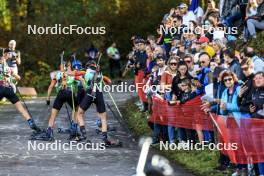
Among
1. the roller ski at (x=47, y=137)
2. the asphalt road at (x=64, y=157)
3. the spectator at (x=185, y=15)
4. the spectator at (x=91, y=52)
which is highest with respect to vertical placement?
the spectator at (x=185, y=15)

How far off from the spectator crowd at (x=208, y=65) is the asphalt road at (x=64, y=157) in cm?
119

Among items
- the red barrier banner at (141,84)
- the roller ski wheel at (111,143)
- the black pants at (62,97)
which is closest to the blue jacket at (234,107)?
the roller ski wheel at (111,143)

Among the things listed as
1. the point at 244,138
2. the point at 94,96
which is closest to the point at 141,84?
the point at 94,96

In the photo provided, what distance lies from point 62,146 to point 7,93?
2.22m

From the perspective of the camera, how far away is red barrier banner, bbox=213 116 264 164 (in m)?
12.2

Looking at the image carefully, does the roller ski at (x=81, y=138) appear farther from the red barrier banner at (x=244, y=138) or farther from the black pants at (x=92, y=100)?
the red barrier banner at (x=244, y=138)

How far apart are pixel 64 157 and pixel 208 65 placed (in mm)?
3465

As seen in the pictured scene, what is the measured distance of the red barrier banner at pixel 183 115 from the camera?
613 inches

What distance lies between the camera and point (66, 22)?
40625mm

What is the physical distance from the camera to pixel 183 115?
1633 cm

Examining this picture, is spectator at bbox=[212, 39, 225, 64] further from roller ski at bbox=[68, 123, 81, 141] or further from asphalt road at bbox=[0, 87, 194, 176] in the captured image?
roller ski at bbox=[68, 123, 81, 141]

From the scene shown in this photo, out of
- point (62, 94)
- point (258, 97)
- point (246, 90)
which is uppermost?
point (246, 90)

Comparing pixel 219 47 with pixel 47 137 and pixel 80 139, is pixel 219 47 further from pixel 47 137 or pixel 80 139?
pixel 47 137

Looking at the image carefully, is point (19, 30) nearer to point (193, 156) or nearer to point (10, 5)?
point (10, 5)
